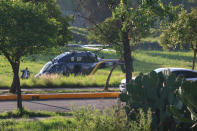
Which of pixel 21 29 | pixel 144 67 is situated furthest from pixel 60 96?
pixel 144 67

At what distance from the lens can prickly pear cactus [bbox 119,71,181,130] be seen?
8.37 metres

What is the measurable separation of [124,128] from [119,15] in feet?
14.6

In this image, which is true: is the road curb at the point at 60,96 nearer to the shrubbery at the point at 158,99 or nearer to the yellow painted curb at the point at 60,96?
the yellow painted curb at the point at 60,96

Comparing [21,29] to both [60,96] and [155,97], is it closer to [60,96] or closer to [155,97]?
[60,96]

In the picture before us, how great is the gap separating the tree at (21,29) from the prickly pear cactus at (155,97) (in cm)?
547

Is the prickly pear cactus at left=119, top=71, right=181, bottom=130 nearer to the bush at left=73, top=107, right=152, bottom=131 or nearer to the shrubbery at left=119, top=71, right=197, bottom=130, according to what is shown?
the shrubbery at left=119, top=71, right=197, bottom=130

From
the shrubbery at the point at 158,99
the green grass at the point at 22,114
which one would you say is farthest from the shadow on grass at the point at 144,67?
the shrubbery at the point at 158,99

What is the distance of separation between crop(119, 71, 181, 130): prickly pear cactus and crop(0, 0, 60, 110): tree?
17.9ft

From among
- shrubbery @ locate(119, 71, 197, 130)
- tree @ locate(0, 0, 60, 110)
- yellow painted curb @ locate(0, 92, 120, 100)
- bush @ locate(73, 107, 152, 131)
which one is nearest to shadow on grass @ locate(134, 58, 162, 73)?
yellow painted curb @ locate(0, 92, 120, 100)

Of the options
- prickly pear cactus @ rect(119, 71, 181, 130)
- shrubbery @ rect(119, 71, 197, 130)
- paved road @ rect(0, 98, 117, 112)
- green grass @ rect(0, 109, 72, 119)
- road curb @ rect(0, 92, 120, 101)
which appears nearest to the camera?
shrubbery @ rect(119, 71, 197, 130)

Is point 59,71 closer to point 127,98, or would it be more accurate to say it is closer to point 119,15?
point 119,15

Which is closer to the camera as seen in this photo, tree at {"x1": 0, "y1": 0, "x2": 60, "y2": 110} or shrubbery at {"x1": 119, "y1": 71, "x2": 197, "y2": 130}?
shrubbery at {"x1": 119, "y1": 71, "x2": 197, "y2": 130}

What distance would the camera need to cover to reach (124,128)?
24.2ft

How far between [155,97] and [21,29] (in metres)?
6.52
